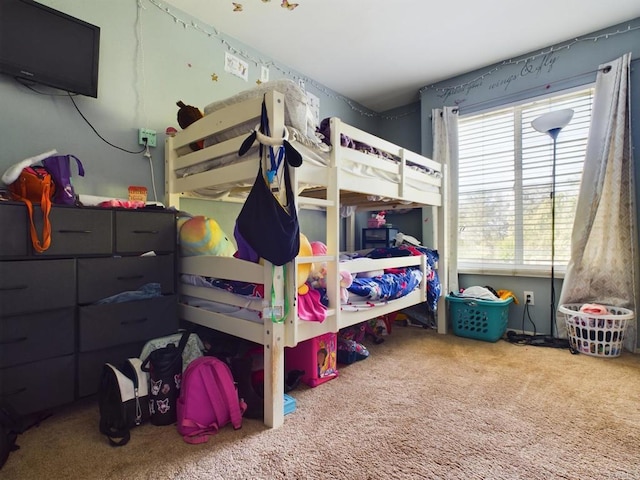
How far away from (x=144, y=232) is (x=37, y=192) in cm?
45

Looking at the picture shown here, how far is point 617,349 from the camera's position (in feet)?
7.51

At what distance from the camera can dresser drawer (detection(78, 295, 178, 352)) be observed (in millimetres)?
1523

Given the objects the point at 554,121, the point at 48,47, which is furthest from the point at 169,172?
the point at 554,121

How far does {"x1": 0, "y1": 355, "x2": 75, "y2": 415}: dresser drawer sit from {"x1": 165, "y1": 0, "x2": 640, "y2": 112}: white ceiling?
2130mm

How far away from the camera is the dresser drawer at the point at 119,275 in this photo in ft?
5.05

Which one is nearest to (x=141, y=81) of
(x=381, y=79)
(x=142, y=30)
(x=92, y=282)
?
(x=142, y=30)

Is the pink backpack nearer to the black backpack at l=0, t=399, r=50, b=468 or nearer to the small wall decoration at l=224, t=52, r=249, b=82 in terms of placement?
the black backpack at l=0, t=399, r=50, b=468

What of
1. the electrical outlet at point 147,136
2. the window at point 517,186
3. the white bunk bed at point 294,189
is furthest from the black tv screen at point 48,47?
the window at point 517,186

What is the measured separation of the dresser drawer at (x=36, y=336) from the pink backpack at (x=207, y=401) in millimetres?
540

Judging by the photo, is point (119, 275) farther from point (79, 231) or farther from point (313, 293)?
point (313, 293)

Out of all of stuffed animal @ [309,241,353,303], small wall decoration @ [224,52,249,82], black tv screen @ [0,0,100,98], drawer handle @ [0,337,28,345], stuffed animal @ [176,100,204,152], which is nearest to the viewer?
drawer handle @ [0,337,28,345]

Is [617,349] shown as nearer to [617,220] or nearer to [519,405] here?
[617,220]

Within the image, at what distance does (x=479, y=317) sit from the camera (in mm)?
2705

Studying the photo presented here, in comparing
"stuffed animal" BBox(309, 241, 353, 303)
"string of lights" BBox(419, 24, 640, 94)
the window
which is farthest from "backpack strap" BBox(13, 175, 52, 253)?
"string of lights" BBox(419, 24, 640, 94)
